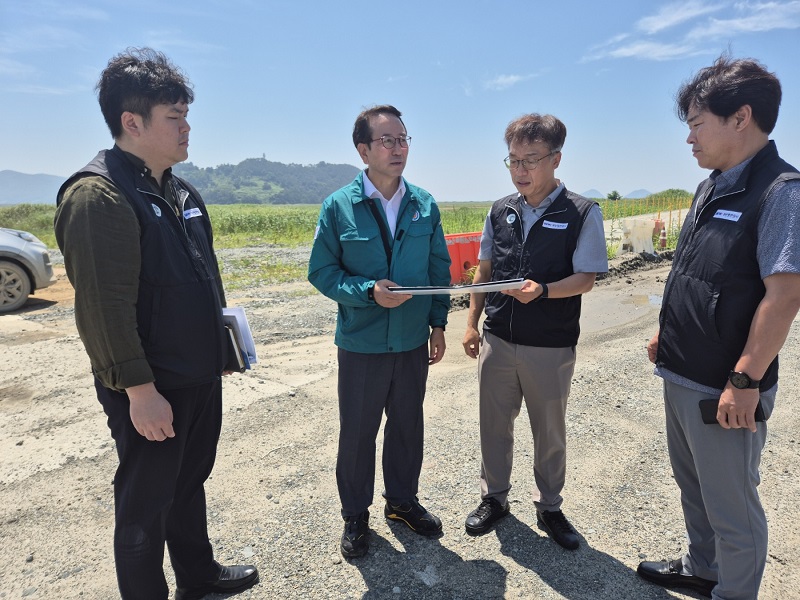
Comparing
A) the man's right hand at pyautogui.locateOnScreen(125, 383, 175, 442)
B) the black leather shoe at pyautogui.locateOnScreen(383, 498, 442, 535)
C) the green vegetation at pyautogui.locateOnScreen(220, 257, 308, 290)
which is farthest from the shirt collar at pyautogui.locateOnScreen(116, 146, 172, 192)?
the green vegetation at pyautogui.locateOnScreen(220, 257, 308, 290)

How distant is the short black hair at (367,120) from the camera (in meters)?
2.73

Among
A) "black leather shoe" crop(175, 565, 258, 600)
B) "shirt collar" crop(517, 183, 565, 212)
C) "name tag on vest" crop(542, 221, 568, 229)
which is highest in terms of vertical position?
"shirt collar" crop(517, 183, 565, 212)

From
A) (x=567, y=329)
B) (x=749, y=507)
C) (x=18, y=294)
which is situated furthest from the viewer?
(x=18, y=294)

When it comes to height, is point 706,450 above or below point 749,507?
above

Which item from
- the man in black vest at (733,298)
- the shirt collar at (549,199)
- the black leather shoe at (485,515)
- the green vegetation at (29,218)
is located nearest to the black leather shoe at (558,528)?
the black leather shoe at (485,515)

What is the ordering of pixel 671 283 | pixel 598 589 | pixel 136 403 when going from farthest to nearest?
pixel 598 589, pixel 671 283, pixel 136 403

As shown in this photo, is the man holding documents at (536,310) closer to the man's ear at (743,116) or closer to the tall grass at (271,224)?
the man's ear at (743,116)

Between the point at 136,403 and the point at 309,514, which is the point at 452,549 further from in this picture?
the point at 136,403

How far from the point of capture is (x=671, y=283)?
2299 millimetres

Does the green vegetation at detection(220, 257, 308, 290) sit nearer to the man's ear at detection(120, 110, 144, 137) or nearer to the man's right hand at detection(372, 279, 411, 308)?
the man's right hand at detection(372, 279, 411, 308)

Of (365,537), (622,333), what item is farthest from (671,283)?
(622,333)

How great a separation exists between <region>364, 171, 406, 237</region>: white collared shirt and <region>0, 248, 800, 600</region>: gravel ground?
175cm

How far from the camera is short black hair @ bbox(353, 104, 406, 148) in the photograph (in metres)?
2.73

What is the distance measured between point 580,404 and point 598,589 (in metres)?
2.20
